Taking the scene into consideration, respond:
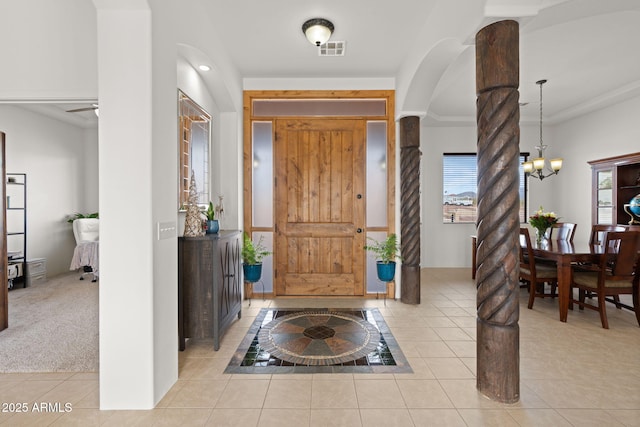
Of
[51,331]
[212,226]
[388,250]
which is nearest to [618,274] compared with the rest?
[388,250]

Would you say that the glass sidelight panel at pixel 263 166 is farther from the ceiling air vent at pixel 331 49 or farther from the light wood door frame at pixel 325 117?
the ceiling air vent at pixel 331 49

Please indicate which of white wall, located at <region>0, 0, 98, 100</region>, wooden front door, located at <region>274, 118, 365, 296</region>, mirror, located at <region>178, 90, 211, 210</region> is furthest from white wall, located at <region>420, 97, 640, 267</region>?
white wall, located at <region>0, 0, 98, 100</region>

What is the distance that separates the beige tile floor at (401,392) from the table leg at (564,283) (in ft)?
1.24

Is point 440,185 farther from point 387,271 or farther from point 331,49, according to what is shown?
point 331,49

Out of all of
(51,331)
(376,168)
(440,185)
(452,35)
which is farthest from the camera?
(440,185)

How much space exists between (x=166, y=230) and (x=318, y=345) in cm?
165

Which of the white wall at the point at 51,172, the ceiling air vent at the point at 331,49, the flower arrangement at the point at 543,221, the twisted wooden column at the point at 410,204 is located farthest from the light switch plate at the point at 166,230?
the white wall at the point at 51,172

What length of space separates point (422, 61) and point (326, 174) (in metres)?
1.82

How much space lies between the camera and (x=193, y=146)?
125 inches

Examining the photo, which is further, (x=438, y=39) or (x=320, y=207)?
(x=320, y=207)

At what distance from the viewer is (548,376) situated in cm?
232

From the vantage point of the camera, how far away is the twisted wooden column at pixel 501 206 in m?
1.97

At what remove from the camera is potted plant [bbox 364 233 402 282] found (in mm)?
4055

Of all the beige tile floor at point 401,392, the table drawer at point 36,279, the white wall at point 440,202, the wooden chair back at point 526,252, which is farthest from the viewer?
the white wall at point 440,202
